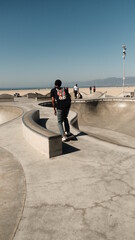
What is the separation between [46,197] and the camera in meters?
3.10

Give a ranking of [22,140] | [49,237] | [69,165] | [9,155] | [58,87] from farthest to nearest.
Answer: [22,140], [58,87], [9,155], [69,165], [49,237]

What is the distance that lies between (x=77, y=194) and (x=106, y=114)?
59.7 ft

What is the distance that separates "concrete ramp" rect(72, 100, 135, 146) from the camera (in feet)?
54.4

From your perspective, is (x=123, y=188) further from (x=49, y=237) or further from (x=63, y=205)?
(x=49, y=237)

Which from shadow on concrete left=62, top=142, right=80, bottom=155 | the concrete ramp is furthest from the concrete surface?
the concrete ramp

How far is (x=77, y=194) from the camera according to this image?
10.2 feet

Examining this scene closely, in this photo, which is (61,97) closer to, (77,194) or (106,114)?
(77,194)

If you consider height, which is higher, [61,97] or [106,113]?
[61,97]

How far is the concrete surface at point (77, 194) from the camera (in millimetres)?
2350

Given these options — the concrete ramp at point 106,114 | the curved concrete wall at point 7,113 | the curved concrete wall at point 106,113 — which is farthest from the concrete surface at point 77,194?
the curved concrete wall at point 7,113

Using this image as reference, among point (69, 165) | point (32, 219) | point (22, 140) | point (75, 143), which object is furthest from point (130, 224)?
point (22, 140)

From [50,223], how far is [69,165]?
6.00 ft

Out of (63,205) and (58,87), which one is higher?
(58,87)

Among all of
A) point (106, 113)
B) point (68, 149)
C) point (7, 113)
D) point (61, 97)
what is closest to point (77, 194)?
point (68, 149)
